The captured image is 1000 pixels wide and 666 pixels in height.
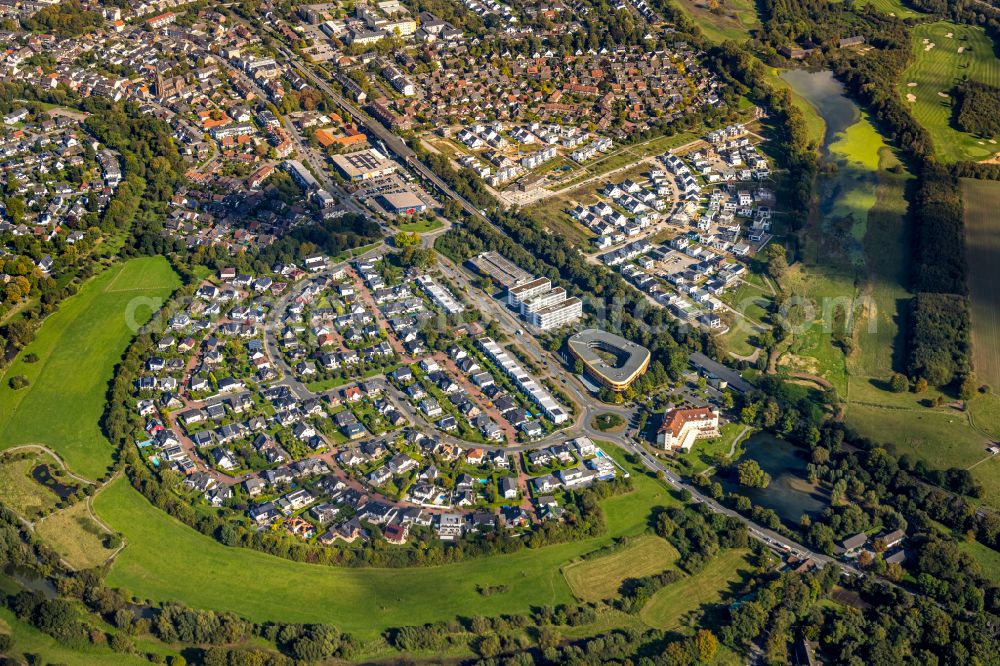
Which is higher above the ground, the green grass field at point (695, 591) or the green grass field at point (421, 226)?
the green grass field at point (421, 226)

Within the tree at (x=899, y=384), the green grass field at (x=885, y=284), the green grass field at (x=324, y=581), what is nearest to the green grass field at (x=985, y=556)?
the tree at (x=899, y=384)

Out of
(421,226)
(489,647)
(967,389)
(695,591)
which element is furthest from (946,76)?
(489,647)

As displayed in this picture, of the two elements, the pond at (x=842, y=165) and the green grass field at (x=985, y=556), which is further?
the pond at (x=842, y=165)

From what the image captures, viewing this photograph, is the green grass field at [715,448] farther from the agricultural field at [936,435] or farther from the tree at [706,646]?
the tree at [706,646]

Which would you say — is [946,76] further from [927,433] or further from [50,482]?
[50,482]

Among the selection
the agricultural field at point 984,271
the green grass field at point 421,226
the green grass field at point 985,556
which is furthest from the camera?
the green grass field at point 421,226

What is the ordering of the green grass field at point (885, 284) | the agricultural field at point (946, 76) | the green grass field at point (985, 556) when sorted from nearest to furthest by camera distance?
1. the green grass field at point (985, 556)
2. the green grass field at point (885, 284)
3. the agricultural field at point (946, 76)

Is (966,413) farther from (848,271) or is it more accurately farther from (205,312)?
(205,312)
